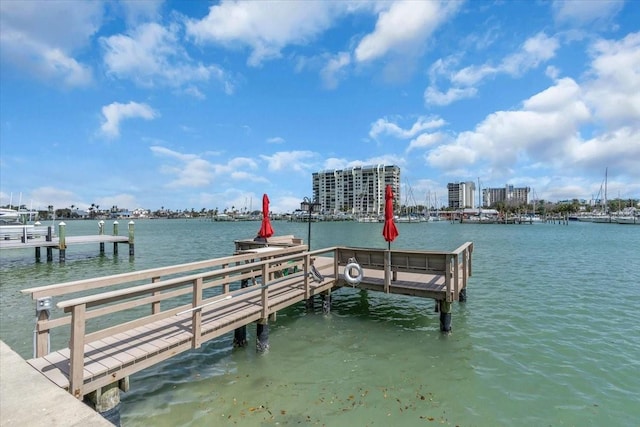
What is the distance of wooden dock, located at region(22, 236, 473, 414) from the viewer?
442 centimetres

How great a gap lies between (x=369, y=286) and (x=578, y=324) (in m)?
5.97

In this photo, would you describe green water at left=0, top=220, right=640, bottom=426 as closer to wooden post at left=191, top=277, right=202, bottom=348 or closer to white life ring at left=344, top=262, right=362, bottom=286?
wooden post at left=191, top=277, right=202, bottom=348

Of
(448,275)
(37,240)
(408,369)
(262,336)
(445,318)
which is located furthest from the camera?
(37,240)

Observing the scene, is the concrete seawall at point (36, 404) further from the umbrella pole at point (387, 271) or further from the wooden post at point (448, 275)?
the wooden post at point (448, 275)

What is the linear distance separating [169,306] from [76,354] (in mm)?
7658

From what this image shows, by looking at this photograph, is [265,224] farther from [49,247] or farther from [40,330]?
[49,247]

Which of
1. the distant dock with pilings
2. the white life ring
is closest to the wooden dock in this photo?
the white life ring

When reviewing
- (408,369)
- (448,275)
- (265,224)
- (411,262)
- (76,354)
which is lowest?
(408,369)

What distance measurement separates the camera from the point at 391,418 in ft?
16.7

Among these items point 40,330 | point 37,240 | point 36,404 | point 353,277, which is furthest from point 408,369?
point 37,240

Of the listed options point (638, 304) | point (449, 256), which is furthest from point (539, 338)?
point (638, 304)

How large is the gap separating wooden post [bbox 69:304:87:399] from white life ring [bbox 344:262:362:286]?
22.8 feet

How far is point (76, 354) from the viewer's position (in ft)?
13.5

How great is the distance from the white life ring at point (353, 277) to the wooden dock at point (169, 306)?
0.22 meters
